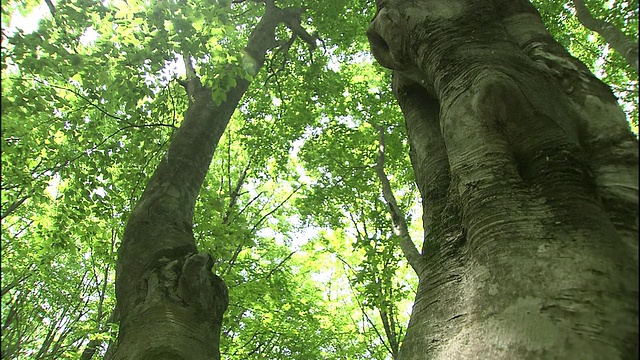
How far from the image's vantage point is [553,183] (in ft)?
6.08

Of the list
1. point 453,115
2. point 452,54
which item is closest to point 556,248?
point 453,115

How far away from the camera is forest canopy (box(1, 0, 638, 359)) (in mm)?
4285

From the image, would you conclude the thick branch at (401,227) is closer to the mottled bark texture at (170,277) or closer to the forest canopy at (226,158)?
the forest canopy at (226,158)

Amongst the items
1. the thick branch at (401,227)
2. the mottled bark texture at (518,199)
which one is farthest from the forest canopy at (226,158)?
the mottled bark texture at (518,199)

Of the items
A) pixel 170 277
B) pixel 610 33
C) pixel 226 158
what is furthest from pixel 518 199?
pixel 226 158

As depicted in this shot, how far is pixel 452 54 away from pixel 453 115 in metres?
0.48

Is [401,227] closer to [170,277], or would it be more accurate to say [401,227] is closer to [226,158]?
[170,277]

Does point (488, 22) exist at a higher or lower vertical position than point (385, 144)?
lower

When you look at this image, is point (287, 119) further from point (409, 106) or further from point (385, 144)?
point (409, 106)

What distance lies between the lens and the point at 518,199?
1.90 m

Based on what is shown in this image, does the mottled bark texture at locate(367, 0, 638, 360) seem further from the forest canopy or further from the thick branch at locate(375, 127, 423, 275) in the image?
the thick branch at locate(375, 127, 423, 275)

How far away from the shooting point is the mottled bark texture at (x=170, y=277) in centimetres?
267

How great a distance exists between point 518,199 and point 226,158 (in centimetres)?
1183

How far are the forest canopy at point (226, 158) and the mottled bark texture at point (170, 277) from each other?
63 cm
